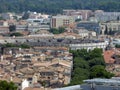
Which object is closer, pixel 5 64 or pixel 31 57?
pixel 5 64

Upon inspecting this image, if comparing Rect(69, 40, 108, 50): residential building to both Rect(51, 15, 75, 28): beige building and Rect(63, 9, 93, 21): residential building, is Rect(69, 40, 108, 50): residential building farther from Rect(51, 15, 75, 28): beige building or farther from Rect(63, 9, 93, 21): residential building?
Rect(63, 9, 93, 21): residential building

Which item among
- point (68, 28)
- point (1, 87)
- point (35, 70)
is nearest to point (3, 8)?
point (68, 28)

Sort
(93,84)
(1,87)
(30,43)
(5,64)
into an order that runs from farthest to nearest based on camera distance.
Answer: (30,43)
(5,64)
(1,87)
(93,84)

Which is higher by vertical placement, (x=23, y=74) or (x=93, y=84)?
(x=93, y=84)

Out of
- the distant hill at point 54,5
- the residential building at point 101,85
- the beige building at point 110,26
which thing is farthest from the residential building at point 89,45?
the distant hill at point 54,5

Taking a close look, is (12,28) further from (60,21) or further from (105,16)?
(105,16)

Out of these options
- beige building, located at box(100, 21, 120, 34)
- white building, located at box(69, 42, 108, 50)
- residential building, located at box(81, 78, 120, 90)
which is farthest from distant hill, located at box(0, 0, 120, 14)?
residential building, located at box(81, 78, 120, 90)

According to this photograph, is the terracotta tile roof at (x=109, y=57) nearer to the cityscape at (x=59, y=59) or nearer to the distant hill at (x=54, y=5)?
the cityscape at (x=59, y=59)

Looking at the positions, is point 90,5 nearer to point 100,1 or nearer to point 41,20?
point 100,1
